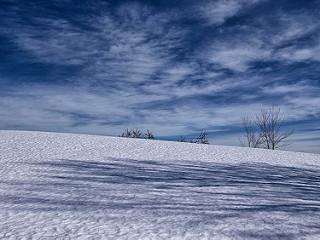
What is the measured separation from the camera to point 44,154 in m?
4.90

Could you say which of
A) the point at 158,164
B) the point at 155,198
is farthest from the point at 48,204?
the point at 158,164

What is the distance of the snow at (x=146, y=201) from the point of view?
1817mm

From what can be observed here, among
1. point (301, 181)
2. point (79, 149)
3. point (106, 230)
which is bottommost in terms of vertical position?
point (106, 230)

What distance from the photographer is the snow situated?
1817 millimetres

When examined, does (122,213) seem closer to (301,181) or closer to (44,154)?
(301,181)

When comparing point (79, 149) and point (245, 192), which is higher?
point (79, 149)

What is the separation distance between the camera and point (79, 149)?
18.6 ft

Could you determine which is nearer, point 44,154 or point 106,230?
point 106,230

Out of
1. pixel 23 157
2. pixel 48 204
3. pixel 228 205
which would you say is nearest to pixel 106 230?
pixel 48 204

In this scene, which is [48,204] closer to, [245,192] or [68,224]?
[68,224]

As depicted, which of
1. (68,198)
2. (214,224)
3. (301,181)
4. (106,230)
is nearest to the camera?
(106,230)

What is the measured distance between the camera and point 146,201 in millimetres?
2467

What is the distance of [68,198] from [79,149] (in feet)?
10.4

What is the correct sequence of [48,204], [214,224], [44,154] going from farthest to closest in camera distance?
[44,154]
[48,204]
[214,224]
